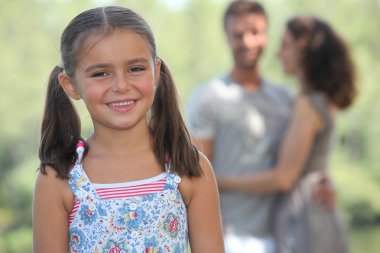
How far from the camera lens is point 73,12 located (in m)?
9.20

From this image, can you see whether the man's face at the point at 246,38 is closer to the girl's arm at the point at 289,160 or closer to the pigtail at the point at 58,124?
the girl's arm at the point at 289,160

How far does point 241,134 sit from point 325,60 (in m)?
0.55

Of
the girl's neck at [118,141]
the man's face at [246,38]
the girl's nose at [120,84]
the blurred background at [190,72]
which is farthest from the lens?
the blurred background at [190,72]

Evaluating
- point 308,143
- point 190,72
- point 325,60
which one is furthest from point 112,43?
point 190,72

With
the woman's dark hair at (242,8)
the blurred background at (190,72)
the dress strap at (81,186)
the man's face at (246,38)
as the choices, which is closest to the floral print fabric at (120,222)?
the dress strap at (81,186)

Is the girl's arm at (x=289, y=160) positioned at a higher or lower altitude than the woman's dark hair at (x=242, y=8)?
lower

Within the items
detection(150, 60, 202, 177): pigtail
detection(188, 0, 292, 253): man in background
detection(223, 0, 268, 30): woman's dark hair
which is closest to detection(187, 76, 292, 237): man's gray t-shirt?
detection(188, 0, 292, 253): man in background

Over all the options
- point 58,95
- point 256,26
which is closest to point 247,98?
point 256,26

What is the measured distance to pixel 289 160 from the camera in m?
3.84

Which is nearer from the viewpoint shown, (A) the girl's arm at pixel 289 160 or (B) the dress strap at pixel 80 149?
(B) the dress strap at pixel 80 149

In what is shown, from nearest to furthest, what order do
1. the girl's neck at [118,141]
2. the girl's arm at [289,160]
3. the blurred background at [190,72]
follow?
the girl's neck at [118,141] < the girl's arm at [289,160] < the blurred background at [190,72]

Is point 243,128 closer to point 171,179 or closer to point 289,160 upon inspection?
point 289,160

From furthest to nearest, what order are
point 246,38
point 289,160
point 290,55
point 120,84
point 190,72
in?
point 190,72, point 290,55, point 246,38, point 289,160, point 120,84

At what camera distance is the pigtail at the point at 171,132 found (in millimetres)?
2096
